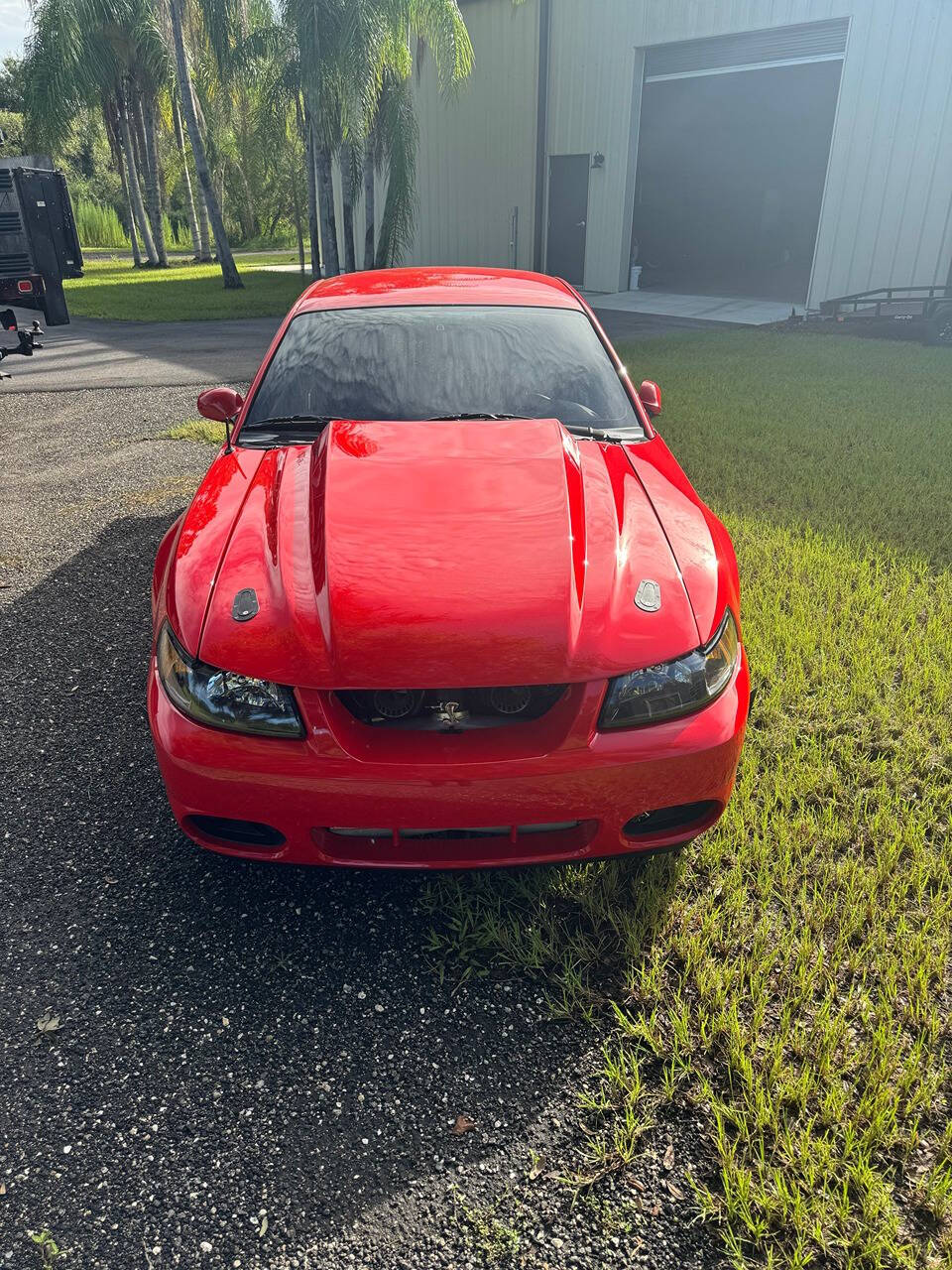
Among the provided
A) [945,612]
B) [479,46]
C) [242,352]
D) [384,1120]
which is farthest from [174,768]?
[479,46]

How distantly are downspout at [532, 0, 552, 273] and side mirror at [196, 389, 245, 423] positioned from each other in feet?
64.5

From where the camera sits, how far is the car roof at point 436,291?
3586 millimetres

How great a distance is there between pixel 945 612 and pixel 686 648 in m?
2.57

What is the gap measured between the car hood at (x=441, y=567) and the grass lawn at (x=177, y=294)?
1499 centimetres

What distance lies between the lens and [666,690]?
2.14 m

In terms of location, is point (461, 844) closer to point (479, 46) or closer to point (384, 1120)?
point (384, 1120)

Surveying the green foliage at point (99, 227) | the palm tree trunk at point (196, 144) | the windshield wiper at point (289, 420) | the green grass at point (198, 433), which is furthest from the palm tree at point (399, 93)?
the green foliage at point (99, 227)

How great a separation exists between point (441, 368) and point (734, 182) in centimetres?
2318

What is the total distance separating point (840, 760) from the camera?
3.07m

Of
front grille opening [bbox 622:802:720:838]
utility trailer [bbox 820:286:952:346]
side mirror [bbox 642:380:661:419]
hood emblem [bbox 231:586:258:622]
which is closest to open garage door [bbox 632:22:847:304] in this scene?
utility trailer [bbox 820:286:952:346]

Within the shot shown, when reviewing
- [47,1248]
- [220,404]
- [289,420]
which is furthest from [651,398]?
[47,1248]

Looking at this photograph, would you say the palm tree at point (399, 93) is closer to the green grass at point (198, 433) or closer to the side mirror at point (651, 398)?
the green grass at point (198, 433)

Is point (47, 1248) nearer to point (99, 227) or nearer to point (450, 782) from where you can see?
point (450, 782)

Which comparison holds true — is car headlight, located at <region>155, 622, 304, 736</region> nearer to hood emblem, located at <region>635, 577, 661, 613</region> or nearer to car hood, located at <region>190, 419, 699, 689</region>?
car hood, located at <region>190, 419, 699, 689</region>
